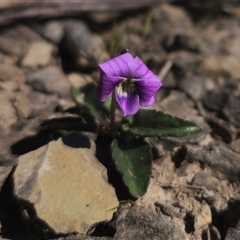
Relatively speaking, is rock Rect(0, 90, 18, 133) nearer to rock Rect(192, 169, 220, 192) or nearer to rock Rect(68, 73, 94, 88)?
rock Rect(68, 73, 94, 88)

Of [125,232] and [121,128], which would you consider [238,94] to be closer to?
[121,128]

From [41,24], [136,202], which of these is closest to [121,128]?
[136,202]

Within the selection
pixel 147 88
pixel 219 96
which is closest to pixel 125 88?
pixel 147 88

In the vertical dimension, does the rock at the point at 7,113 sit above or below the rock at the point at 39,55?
above

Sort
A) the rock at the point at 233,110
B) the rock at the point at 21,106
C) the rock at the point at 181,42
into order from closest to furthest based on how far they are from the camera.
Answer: the rock at the point at 21,106
the rock at the point at 233,110
the rock at the point at 181,42

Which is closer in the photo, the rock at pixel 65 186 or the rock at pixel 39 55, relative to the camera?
the rock at pixel 65 186

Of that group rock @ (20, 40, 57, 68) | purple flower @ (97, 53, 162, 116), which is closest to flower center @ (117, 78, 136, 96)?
purple flower @ (97, 53, 162, 116)

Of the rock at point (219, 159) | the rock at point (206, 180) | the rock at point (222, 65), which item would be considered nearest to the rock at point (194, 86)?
the rock at point (222, 65)

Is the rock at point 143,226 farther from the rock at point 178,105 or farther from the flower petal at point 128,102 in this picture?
the rock at point 178,105
